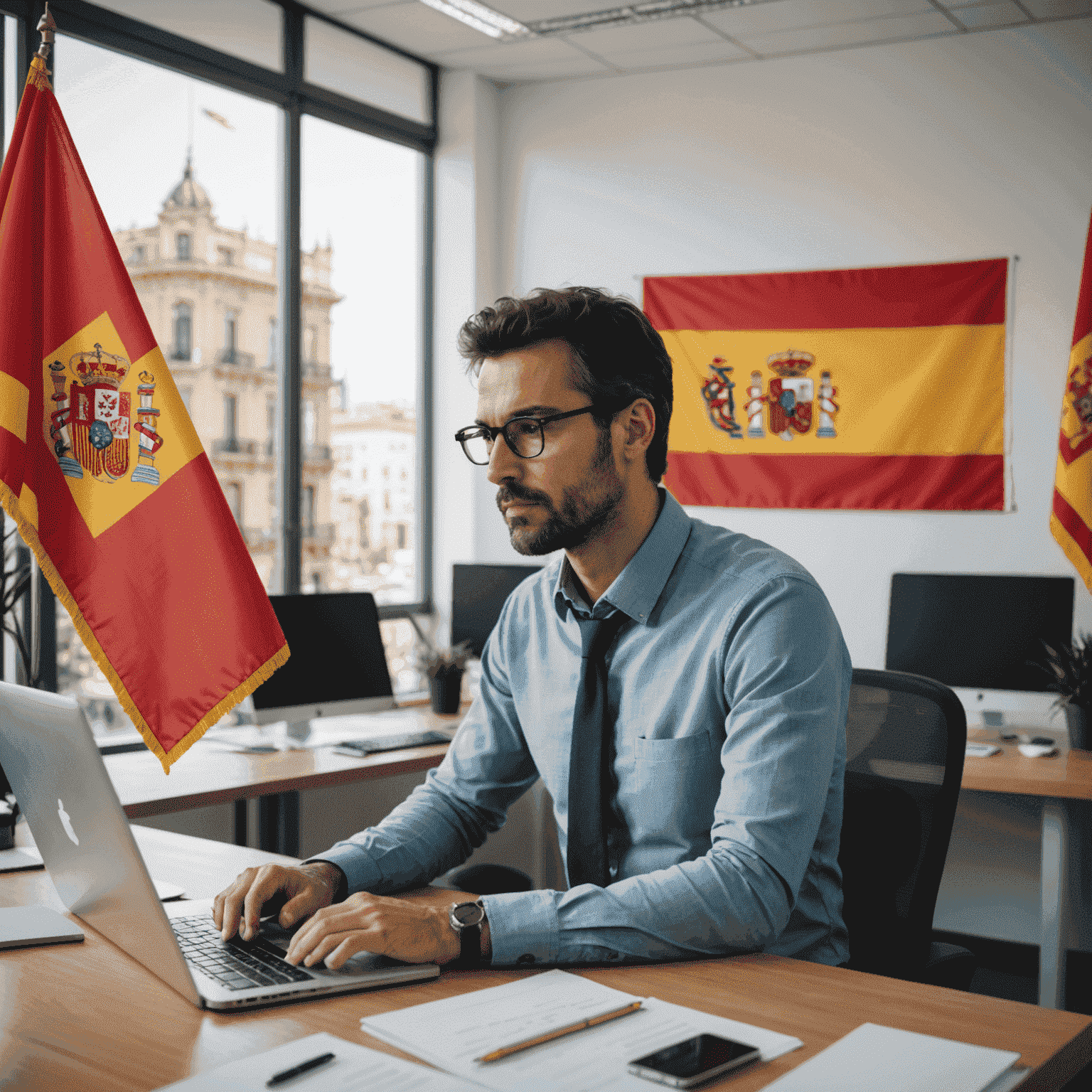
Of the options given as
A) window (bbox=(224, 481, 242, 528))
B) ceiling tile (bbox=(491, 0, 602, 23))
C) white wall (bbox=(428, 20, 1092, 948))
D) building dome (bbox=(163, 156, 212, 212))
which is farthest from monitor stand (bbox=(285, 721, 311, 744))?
ceiling tile (bbox=(491, 0, 602, 23))

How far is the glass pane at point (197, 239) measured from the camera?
11.2 feet

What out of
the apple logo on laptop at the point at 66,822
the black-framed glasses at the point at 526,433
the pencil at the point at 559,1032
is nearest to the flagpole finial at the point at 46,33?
the black-framed glasses at the point at 526,433

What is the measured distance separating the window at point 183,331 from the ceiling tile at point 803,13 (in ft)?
6.41

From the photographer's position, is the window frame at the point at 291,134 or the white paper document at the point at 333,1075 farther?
the window frame at the point at 291,134

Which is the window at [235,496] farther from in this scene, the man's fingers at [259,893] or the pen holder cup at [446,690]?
the man's fingers at [259,893]

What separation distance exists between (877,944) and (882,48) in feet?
11.4

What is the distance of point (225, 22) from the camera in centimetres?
384

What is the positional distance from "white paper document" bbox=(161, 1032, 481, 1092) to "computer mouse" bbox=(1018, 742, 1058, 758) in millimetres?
2689

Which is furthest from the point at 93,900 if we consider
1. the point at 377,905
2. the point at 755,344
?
the point at 755,344

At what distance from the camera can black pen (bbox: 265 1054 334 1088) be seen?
934 millimetres

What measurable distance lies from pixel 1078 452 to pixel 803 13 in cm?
167

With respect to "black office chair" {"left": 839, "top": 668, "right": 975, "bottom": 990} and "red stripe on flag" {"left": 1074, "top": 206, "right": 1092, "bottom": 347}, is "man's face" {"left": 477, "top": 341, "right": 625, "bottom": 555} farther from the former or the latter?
"red stripe on flag" {"left": 1074, "top": 206, "right": 1092, "bottom": 347}

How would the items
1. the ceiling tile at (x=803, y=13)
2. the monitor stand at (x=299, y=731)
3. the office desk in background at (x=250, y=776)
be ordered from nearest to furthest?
the office desk in background at (x=250, y=776)
the monitor stand at (x=299, y=731)
the ceiling tile at (x=803, y=13)

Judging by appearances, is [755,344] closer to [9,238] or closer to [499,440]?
[9,238]
